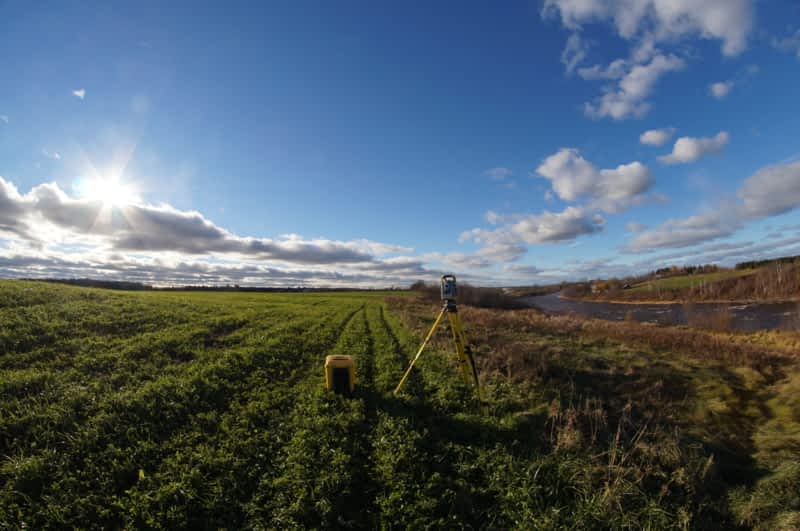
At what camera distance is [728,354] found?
14.4m

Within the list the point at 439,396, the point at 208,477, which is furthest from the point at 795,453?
the point at 208,477

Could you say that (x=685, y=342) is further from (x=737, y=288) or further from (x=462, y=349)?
(x=737, y=288)

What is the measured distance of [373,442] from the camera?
19.7ft

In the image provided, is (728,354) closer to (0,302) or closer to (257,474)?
(257,474)

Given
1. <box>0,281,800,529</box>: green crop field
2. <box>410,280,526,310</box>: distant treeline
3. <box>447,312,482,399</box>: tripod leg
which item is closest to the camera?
<box>0,281,800,529</box>: green crop field

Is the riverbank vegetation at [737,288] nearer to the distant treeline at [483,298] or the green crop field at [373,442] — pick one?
the distant treeline at [483,298]

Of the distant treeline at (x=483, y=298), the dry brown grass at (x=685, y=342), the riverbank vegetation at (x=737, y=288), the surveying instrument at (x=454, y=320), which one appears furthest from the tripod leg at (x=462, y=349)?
the riverbank vegetation at (x=737, y=288)

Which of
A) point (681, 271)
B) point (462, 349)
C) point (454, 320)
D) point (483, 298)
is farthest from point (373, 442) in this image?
point (681, 271)

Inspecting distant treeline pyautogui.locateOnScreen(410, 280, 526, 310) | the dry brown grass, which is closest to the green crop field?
the dry brown grass

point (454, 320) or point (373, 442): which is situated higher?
point (454, 320)

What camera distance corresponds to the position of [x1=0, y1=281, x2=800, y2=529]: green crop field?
167 inches

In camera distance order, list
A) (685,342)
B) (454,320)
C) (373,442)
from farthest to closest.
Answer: (685,342)
(454,320)
(373,442)

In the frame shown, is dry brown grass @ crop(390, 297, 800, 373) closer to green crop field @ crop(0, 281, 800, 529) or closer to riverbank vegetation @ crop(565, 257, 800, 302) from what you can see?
green crop field @ crop(0, 281, 800, 529)

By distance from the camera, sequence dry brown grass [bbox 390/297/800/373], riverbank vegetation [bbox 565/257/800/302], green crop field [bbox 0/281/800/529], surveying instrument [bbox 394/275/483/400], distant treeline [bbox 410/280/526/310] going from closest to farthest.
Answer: green crop field [bbox 0/281/800/529]
surveying instrument [bbox 394/275/483/400]
dry brown grass [bbox 390/297/800/373]
riverbank vegetation [bbox 565/257/800/302]
distant treeline [bbox 410/280/526/310]
